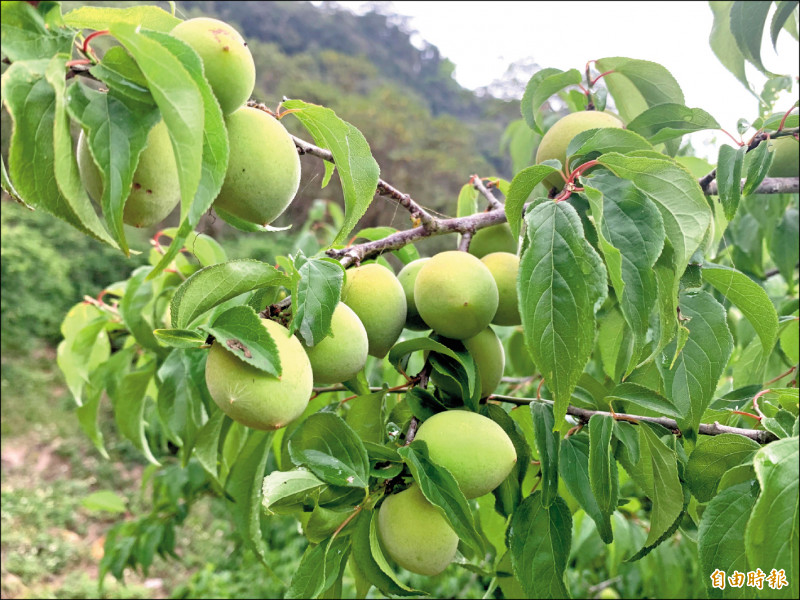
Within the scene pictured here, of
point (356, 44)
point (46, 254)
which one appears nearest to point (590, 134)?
point (46, 254)

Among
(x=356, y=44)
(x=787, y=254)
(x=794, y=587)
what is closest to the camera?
(x=794, y=587)

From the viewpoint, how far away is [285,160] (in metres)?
0.45

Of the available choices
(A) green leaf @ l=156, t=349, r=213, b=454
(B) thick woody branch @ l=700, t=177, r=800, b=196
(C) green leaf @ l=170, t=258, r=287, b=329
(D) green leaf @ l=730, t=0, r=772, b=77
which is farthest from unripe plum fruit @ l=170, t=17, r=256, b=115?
(D) green leaf @ l=730, t=0, r=772, b=77

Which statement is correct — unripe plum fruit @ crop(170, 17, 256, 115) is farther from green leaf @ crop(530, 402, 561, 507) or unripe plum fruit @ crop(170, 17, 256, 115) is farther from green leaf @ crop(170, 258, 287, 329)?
green leaf @ crop(530, 402, 561, 507)

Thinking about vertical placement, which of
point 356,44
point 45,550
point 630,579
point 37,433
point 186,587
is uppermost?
point 356,44

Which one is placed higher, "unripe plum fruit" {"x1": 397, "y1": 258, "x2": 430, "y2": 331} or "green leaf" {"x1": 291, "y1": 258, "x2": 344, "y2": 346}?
"green leaf" {"x1": 291, "y1": 258, "x2": 344, "y2": 346}

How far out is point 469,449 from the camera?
525 mm

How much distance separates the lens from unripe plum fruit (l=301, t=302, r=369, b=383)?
52 centimetres

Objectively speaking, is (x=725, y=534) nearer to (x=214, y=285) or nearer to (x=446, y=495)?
(x=446, y=495)

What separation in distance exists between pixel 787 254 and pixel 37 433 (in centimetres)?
415

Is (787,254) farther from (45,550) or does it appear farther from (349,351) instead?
(45,550)

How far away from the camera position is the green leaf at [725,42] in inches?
35.9

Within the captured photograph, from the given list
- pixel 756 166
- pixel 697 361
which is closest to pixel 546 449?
pixel 697 361

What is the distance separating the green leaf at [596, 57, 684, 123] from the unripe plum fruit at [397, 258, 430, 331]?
35 centimetres
